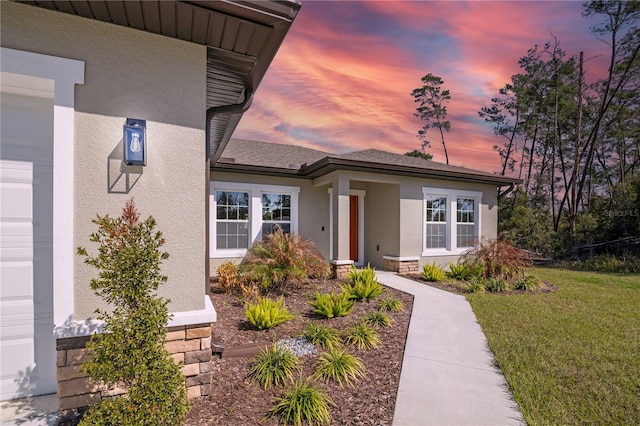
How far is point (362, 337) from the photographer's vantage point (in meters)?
4.59

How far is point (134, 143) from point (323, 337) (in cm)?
337

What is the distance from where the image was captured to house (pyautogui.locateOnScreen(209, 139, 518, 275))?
9.26 m

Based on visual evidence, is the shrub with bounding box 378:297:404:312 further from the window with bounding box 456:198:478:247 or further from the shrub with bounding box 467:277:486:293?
the window with bounding box 456:198:478:247

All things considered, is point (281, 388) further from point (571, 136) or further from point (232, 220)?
point (571, 136)

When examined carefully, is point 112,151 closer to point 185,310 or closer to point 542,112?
point 185,310

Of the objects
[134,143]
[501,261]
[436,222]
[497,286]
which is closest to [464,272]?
[501,261]

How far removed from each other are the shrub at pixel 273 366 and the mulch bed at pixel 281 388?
82 millimetres

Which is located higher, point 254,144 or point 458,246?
point 254,144

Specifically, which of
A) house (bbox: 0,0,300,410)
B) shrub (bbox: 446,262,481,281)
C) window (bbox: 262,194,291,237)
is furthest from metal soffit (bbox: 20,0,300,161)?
shrub (bbox: 446,262,481,281)

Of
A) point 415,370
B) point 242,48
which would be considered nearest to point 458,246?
point 415,370

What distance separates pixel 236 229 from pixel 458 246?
7.90 m

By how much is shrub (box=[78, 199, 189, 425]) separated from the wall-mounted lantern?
61 cm

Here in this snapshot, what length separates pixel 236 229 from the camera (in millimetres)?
9602

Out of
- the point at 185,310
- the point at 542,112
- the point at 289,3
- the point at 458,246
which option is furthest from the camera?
the point at 542,112
